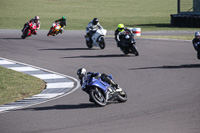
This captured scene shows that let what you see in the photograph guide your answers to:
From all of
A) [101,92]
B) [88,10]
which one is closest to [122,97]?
[101,92]

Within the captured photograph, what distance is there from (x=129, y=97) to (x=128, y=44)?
9183 millimetres

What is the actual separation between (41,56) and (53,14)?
36.4 meters

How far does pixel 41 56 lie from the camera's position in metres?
21.5

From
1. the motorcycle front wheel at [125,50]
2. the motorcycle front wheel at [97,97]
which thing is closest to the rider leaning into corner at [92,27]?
the motorcycle front wheel at [125,50]

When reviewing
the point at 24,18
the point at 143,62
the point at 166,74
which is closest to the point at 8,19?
the point at 24,18

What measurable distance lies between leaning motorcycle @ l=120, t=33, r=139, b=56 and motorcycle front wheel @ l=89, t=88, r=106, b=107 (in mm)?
10075

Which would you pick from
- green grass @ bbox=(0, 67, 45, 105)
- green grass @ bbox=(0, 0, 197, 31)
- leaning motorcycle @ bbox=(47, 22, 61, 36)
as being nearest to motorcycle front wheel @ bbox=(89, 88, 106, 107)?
green grass @ bbox=(0, 67, 45, 105)

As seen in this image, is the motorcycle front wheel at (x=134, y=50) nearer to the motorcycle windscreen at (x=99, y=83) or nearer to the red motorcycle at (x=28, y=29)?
the motorcycle windscreen at (x=99, y=83)

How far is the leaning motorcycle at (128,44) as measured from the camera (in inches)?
809

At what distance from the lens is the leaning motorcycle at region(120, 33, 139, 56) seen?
20547mm

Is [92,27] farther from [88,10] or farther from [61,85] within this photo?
[88,10]

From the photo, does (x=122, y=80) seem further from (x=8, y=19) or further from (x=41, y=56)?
(x=8, y=19)

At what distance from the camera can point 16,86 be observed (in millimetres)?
14188

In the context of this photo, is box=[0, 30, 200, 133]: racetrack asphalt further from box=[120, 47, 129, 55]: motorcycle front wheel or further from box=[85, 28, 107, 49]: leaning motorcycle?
box=[85, 28, 107, 49]: leaning motorcycle
